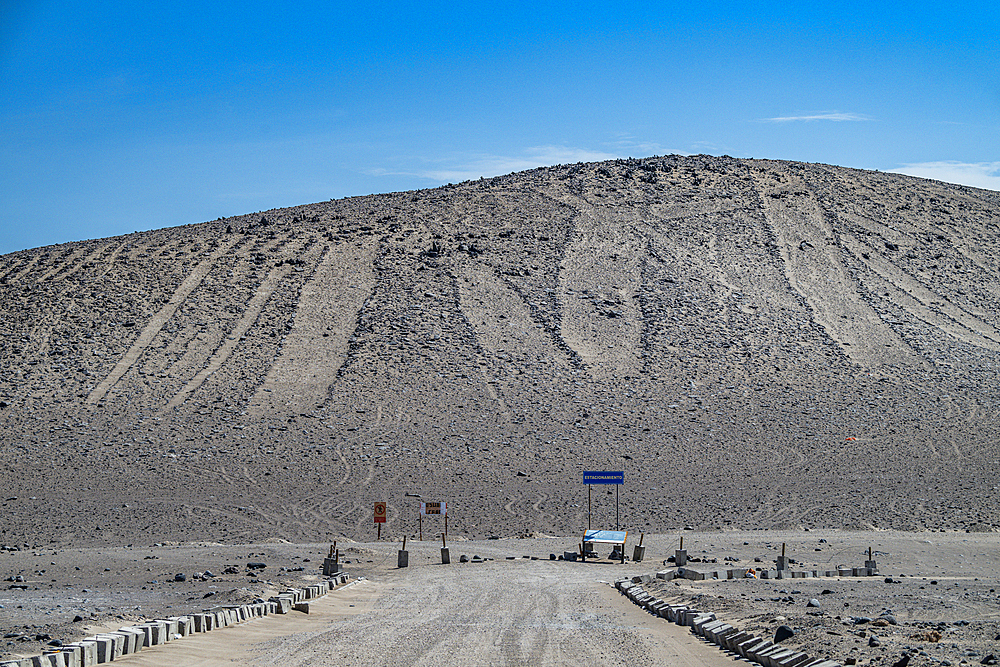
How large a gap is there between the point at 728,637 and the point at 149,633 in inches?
248

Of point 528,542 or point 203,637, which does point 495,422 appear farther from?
point 203,637

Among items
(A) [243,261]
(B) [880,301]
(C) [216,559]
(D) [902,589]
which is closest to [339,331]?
(A) [243,261]

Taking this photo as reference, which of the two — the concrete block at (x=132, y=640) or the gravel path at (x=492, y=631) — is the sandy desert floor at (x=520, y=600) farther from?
the concrete block at (x=132, y=640)

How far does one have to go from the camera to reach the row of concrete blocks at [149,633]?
9.46m

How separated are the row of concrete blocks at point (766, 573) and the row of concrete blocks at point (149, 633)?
709 centimetres

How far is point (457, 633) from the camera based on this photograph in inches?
486

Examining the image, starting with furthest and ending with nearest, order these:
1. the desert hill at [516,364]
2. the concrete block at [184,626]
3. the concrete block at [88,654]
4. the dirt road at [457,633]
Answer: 1. the desert hill at [516,364]
2. the concrete block at [184,626]
3. the dirt road at [457,633]
4. the concrete block at [88,654]

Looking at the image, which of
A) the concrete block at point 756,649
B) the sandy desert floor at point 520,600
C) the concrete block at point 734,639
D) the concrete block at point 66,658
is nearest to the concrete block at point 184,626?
the sandy desert floor at point 520,600

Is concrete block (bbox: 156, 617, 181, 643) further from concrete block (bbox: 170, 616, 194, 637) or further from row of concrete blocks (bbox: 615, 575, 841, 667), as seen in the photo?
row of concrete blocks (bbox: 615, 575, 841, 667)

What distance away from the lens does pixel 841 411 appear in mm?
36188

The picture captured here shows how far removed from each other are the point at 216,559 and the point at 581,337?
76.3 feet

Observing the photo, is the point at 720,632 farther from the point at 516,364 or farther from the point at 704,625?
the point at 516,364

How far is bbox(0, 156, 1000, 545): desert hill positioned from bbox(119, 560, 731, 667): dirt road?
1060 centimetres

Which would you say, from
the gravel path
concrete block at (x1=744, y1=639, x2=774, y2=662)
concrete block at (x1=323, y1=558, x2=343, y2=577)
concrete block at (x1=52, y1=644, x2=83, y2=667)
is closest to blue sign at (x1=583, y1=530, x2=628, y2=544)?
the gravel path
